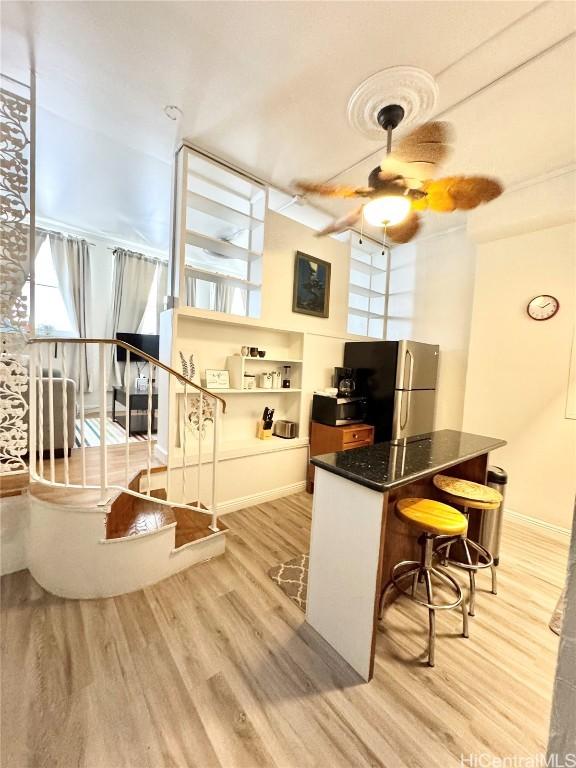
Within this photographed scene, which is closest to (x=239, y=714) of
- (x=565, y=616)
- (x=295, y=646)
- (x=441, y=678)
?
(x=295, y=646)

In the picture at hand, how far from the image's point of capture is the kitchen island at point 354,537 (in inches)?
54.9

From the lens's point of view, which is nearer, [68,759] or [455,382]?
[68,759]

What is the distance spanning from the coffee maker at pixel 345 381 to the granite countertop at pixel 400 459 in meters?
1.46

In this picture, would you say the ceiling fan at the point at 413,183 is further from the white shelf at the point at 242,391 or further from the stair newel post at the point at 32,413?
the stair newel post at the point at 32,413

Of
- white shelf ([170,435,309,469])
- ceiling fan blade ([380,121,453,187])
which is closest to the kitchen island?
white shelf ([170,435,309,469])

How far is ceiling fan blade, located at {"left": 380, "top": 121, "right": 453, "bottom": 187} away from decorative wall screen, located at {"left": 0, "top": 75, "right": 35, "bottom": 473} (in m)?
2.43

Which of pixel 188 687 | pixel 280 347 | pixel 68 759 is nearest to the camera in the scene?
pixel 68 759

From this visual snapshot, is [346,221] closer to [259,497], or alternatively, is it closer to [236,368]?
[236,368]

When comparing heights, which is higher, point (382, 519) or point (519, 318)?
point (519, 318)

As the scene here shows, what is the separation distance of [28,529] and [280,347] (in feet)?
9.02

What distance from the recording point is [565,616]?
719 mm

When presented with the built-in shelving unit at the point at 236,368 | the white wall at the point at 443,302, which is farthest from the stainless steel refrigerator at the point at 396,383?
the built-in shelving unit at the point at 236,368

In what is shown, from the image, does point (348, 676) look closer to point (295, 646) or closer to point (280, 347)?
point (295, 646)

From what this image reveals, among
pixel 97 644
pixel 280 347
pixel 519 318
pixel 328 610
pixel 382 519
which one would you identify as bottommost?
pixel 97 644
